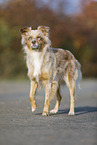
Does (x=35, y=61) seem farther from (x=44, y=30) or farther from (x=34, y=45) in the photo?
(x=44, y=30)

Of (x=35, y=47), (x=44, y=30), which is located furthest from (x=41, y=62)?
(x=44, y=30)

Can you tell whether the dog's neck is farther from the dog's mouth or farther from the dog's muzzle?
the dog's muzzle

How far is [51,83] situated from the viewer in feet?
31.8

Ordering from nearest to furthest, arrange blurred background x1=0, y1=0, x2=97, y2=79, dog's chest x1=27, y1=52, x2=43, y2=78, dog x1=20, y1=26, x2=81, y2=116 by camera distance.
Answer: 1. dog x1=20, y1=26, x2=81, y2=116
2. dog's chest x1=27, y1=52, x2=43, y2=78
3. blurred background x1=0, y1=0, x2=97, y2=79

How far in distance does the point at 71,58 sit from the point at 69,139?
5160mm

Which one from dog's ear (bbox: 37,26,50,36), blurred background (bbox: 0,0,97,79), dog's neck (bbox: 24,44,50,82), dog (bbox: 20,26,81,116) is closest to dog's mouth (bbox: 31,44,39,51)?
dog (bbox: 20,26,81,116)

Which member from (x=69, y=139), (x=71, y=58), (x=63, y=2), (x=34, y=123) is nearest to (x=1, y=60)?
(x=63, y=2)

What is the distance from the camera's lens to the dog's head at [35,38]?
9426 millimetres

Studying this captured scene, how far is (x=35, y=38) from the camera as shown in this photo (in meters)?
9.42

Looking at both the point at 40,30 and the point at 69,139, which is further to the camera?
the point at 40,30

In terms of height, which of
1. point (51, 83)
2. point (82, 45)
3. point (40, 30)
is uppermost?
point (40, 30)

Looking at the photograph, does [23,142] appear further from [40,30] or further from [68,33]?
[68,33]

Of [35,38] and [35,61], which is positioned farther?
[35,61]

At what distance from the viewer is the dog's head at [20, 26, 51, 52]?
9.43m
